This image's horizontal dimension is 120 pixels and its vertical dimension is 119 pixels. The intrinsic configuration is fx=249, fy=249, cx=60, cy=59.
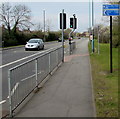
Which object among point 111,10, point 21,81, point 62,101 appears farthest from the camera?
point 111,10

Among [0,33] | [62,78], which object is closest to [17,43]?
[0,33]

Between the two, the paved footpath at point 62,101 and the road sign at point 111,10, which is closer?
the paved footpath at point 62,101

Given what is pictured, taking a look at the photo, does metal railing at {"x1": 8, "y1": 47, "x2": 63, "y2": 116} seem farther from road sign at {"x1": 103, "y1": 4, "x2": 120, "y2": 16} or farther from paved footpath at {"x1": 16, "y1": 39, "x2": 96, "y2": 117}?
road sign at {"x1": 103, "y1": 4, "x2": 120, "y2": 16}

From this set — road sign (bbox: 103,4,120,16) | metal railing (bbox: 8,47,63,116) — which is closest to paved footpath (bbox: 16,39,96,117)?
metal railing (bbox: 8,47,63,116)

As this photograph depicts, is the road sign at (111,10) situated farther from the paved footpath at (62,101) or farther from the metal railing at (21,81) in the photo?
the metal railing at (21,81)

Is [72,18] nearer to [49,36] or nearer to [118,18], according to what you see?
[118,18]

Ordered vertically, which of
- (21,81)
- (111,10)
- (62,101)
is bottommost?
(62,101)

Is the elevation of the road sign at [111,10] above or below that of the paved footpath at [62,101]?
above

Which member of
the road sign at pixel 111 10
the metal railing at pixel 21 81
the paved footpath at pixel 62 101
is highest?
the road sign at pixel 111 10

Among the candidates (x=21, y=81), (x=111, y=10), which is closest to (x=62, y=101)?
(x=21, y=81)

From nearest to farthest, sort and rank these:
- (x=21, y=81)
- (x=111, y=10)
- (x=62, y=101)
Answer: (x=21, y=81)
(x=62, y=101)
(x=111, y=10)

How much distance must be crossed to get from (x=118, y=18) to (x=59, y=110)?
2038cm

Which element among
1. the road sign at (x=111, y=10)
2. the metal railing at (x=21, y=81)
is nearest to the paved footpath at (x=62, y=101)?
the metal railing at (x=21, y=81)

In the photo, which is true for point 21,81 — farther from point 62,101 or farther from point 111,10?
point 111,10
